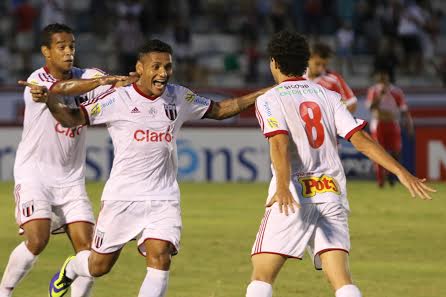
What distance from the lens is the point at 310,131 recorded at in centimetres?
752

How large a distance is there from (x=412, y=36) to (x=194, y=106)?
17.8 meters

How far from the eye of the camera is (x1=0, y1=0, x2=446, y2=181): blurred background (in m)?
24.9

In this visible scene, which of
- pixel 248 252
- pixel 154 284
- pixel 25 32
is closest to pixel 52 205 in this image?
pixel 154 284

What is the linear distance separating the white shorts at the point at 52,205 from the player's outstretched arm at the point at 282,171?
7.84ft

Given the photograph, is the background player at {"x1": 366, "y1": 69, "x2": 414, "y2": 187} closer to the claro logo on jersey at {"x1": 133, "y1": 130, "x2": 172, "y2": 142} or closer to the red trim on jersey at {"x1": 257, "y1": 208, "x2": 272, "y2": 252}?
the claro logo on jersey at {"x1": 133, "y1": 130, "x2": 172, "y2": 142}

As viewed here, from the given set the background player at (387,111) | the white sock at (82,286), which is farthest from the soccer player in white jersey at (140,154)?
the background player at (387,111)

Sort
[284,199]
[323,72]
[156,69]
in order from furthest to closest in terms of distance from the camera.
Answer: [323,72] < [156,69] < [284,199]

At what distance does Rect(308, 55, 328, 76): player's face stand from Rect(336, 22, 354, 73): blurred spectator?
10547 millimetres

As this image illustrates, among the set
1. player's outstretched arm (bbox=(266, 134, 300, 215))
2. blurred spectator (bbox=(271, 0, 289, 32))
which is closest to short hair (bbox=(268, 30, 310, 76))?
player's outstretched arm (bbox=(266, 134, 300, 215))

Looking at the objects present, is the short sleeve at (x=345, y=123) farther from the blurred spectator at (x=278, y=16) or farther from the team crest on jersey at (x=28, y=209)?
the blurred spectator at (x=278, y=16)

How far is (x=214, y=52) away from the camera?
26.7 m

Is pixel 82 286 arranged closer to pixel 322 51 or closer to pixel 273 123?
pixel 273 123

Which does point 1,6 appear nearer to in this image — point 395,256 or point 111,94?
point 395,256

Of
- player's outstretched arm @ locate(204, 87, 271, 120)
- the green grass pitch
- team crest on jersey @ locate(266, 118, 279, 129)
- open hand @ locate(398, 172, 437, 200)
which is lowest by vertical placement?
the green grass pitch
